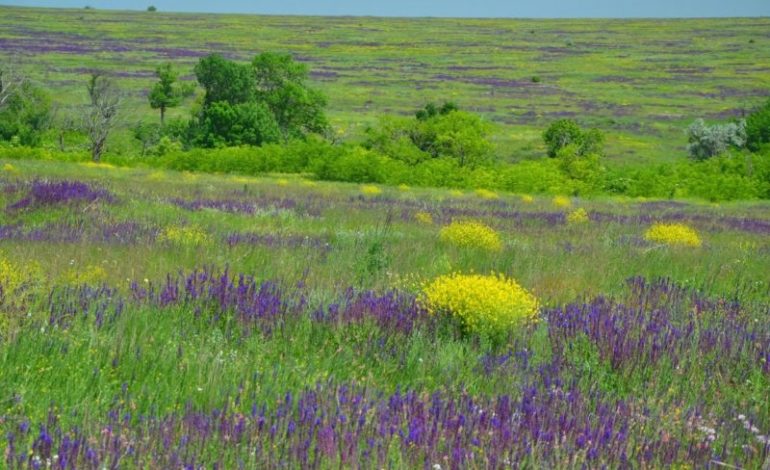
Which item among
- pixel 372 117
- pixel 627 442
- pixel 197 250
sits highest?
pixel 627 442

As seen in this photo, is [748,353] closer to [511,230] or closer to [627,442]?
[627,442]

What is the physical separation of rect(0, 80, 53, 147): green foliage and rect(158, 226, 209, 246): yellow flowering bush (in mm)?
48622

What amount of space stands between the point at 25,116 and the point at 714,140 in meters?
44.9

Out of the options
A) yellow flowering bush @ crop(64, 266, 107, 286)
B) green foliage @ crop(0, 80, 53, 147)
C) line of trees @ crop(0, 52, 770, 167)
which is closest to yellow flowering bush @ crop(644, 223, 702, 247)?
yellow flowering bush @ crop(64, 266, 107, 286)

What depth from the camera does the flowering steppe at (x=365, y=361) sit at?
8.63 ft

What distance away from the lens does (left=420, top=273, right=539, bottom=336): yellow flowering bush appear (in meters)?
4.64

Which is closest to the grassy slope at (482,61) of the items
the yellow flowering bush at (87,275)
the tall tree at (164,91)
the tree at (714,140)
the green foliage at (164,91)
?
the tree at (714,140)

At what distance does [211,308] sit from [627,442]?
2.60 m

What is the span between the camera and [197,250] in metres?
7.24

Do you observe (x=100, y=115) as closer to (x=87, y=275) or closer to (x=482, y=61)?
(x=87, y=275)

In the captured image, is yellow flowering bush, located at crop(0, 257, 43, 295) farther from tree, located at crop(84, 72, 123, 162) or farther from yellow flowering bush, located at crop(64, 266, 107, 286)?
tree, located at crop(84, 72, 123, 162)

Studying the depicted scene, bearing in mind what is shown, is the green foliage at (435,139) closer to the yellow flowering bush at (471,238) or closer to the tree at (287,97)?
the tree at (287,97)

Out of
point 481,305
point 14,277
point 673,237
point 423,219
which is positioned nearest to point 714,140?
point 423,219

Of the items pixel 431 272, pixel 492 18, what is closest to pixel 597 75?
pixel 492 18
